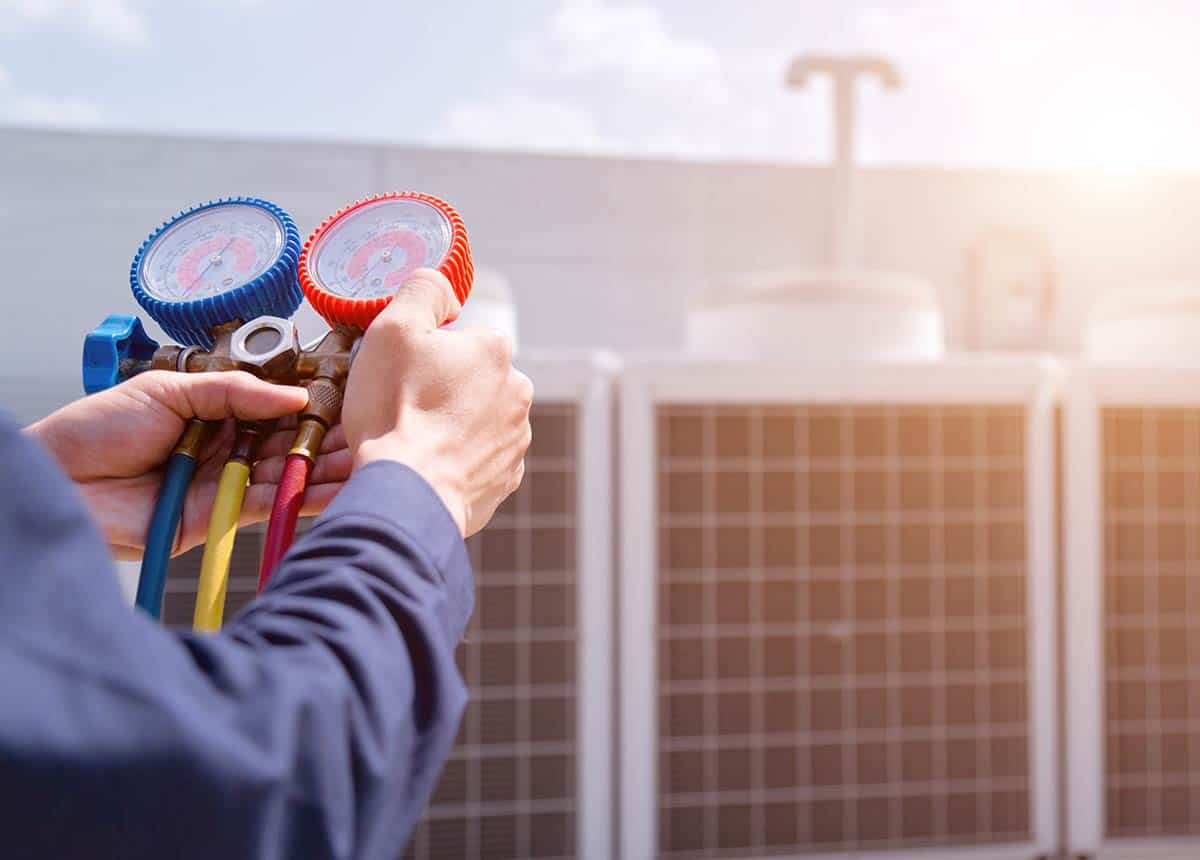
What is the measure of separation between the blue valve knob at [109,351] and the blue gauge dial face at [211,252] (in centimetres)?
2

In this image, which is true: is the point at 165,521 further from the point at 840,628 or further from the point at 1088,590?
the point at 1088,590

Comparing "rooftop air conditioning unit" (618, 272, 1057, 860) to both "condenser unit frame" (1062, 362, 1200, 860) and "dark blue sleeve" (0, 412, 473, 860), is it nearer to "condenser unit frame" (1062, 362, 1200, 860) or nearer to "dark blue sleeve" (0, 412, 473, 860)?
"condenser unit frame" (1062, 362, 1200, 860)

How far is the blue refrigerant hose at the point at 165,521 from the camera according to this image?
487mm

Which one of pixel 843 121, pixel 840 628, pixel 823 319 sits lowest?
pixel 840 628

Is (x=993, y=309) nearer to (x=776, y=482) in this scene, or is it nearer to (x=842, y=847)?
(x=776, y=482)

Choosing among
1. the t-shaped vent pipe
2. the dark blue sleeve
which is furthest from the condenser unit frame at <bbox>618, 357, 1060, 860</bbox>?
the dark blue sleeve

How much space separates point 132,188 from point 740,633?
1603mm

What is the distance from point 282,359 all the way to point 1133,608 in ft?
5.21

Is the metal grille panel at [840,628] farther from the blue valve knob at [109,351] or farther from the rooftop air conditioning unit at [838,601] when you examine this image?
the blue valve knob at [109,351]

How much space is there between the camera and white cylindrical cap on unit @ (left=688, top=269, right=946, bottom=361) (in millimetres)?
1652

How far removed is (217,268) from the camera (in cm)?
57

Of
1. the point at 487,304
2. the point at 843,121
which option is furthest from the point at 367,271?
the point at 843,121

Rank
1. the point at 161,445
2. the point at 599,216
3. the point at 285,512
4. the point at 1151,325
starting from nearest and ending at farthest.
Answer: the point at 285,512
the point at 161,445
the point at 1151,325
the point at 599,216

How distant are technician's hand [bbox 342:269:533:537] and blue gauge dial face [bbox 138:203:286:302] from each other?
0.15m
